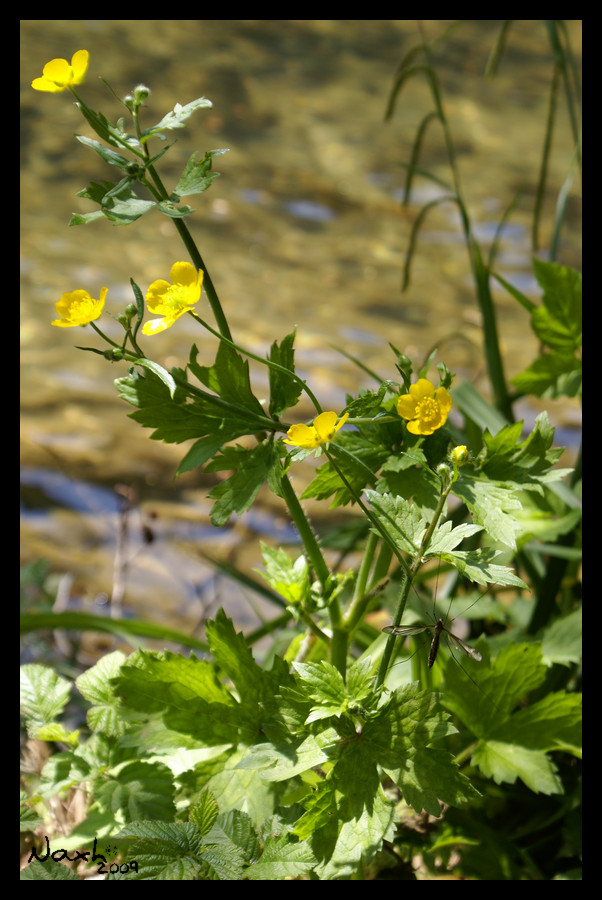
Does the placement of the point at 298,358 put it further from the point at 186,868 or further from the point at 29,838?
the point at 186,868

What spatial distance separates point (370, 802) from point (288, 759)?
11 cm

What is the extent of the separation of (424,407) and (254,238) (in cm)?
347

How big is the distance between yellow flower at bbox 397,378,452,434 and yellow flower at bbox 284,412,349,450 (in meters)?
0.08

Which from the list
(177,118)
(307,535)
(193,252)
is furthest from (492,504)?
(177,118)

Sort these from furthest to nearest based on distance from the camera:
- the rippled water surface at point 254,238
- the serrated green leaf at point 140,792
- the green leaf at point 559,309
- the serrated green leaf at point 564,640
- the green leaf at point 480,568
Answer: the rippled water surface at point 254,238 → the green leaf at point 559,309 → the serrated green leaf at point 564,640 → the serrated green leaf at point 140,792 → the green leaf at point 480,568

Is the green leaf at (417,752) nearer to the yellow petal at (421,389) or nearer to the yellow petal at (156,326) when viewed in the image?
the yellow petal at (421,389)

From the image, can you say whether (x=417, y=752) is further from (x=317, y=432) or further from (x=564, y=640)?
(x=564, y=640)

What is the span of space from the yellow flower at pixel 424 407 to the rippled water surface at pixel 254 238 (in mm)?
1120

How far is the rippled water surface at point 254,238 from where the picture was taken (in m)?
2.60

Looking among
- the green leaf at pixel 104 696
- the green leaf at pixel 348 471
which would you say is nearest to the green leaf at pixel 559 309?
the green leaf at pixel 348 471

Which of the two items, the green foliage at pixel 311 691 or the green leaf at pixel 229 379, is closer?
the green foliage at pixel 311 691

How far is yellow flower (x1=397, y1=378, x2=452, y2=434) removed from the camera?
2.95 feet

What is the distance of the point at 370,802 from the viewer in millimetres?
905

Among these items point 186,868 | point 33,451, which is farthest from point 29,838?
point 33,451
